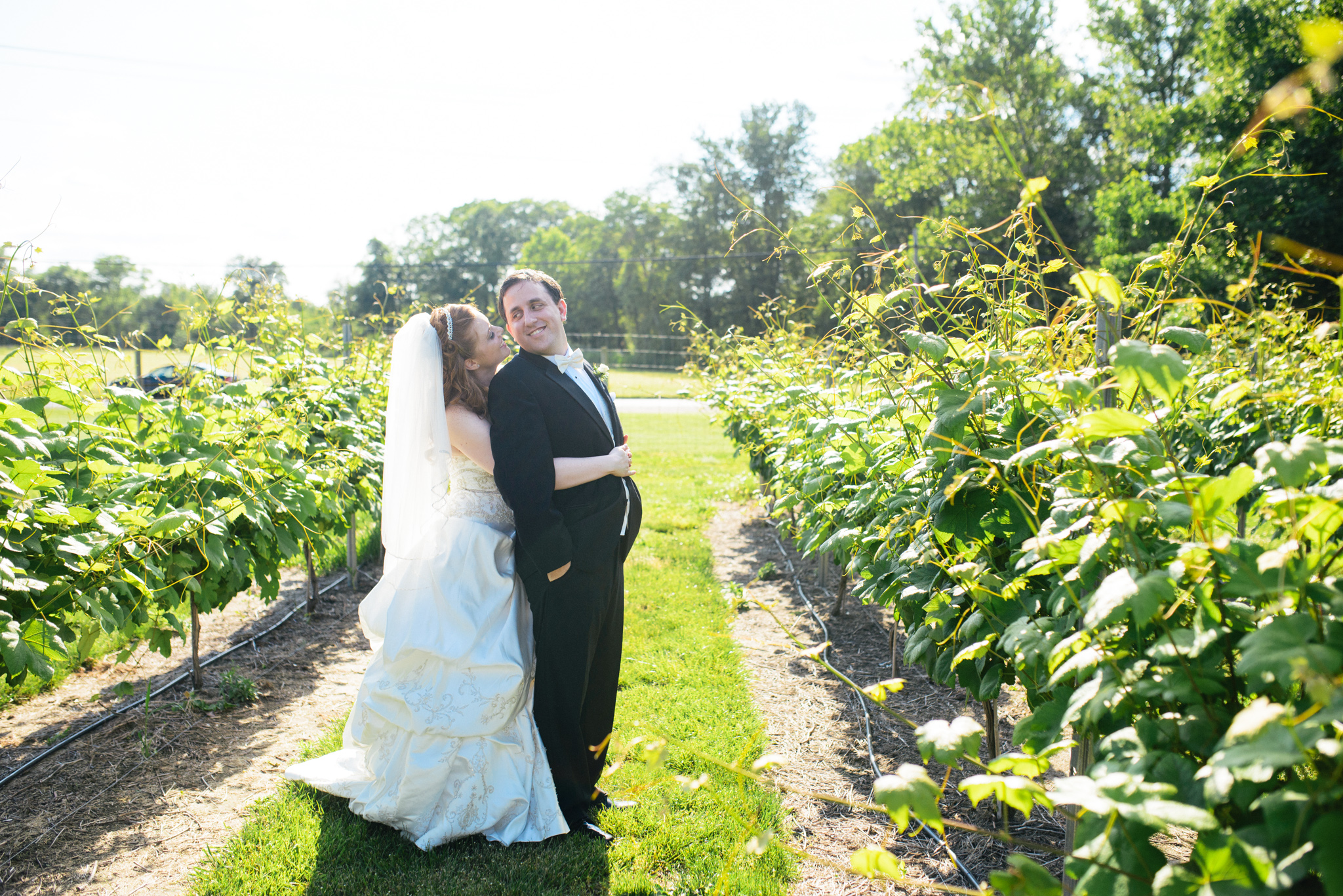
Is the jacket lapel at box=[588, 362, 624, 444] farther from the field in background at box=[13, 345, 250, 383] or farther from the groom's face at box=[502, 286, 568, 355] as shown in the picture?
the field in background at box=[13, 345, 250, 383]

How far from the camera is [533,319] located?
3.01 m

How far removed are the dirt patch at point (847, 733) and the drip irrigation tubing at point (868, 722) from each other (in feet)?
0.06

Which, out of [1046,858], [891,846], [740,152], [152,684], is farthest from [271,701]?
[740,152]

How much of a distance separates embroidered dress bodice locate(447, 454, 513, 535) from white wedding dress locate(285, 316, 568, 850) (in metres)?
0.06

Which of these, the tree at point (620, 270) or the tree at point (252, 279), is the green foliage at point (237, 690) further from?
the tree at point (620, 270)

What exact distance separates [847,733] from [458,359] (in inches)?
94.8

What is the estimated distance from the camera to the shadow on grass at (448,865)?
8.13 ft

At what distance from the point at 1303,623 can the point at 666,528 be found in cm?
703

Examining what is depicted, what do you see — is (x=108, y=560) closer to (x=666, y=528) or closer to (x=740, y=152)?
(x=666, y=528)

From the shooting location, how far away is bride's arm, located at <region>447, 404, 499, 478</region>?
305cm

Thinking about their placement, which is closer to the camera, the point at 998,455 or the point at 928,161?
the point at 998,455

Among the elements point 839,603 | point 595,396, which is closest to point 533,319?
point 595,396

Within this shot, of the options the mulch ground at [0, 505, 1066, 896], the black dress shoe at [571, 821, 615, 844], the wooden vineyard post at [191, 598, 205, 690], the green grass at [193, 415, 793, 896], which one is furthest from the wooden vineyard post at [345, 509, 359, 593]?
the black dress shoe at [571, 821, 615, 844]

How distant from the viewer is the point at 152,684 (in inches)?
158
